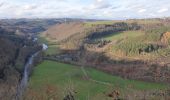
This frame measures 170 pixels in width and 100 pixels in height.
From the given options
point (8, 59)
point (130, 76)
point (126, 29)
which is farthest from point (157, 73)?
point (126, 29)

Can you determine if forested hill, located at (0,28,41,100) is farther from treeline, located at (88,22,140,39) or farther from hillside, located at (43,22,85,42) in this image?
hillside, located at (43,22,85,42)

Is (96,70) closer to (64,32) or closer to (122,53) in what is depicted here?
(122,53)

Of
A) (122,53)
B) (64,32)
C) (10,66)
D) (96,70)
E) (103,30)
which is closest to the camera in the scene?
(10,66)

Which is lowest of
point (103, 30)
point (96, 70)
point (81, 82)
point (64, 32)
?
point (96, 70)

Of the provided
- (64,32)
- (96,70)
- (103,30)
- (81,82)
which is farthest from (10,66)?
(64,32)

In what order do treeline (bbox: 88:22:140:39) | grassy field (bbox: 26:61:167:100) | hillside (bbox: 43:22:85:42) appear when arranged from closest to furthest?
grassy field (bbox: 26:61:167:100), treeline (bbox: 88:22:140:39), hillside (bbox: 43:22:85:42)

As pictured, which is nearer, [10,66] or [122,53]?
[10,66]

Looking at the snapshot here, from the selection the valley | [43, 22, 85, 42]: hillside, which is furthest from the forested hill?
[43, 22, 85, 42]: hillside

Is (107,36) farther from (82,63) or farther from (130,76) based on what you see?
(130,76)
